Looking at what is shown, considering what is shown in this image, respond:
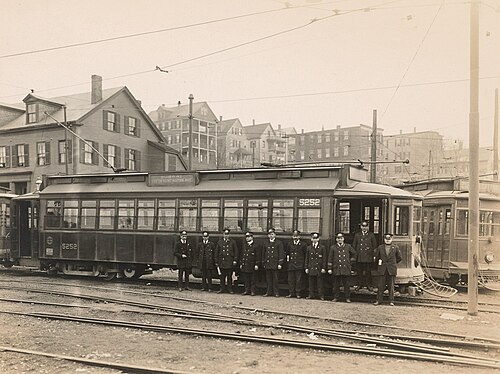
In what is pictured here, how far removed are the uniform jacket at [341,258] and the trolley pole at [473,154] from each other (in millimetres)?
2778

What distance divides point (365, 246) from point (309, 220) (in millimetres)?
1616

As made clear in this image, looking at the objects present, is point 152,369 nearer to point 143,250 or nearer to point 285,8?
point 285,8

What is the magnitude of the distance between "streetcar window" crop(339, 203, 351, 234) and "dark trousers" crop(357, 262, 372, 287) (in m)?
1.01

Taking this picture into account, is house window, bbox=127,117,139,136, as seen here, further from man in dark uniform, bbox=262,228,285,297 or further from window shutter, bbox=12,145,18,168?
man in dark uniform, bbox=262,228,285,297

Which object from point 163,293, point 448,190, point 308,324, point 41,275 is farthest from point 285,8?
point 41,275

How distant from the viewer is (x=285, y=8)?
37.7 ft

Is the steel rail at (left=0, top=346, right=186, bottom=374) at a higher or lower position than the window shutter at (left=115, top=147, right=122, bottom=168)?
lower

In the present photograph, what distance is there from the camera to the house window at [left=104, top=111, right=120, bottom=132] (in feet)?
121

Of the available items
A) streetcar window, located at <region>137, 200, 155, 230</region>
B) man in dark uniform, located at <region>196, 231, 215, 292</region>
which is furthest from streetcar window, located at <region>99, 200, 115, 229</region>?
man in dark uniform, located at <region>196, 231, 215, 292</region>

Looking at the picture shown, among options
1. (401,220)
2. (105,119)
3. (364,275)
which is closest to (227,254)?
(364,275)

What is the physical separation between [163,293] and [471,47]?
943cm

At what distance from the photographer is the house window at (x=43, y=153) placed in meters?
35.2

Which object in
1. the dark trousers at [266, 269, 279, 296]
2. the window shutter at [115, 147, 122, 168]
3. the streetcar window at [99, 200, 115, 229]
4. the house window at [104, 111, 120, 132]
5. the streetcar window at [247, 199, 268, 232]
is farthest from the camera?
the window shutter at [115, 147, 122, 168]

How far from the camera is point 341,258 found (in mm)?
12391
